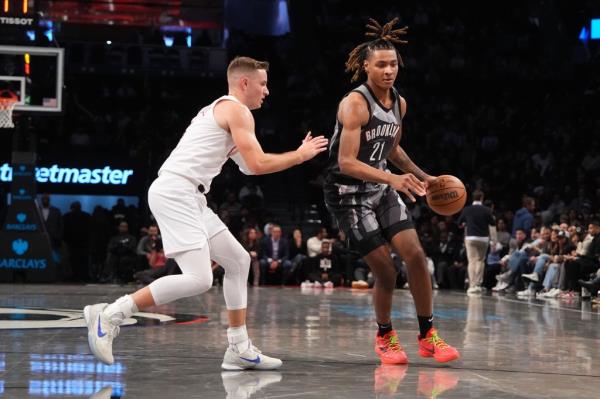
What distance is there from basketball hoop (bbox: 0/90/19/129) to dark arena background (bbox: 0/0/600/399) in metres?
0.05

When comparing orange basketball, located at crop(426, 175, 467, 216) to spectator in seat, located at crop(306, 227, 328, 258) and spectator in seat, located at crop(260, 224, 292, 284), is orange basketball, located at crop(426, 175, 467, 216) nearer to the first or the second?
spectator in seat, located at crop(260, 224, 292, 284)

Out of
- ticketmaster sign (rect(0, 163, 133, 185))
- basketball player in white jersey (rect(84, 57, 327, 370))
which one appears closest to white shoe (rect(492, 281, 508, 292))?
ticketmaster sign (rect(0, 163, 133, 185))

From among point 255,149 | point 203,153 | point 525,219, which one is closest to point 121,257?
point 525,219

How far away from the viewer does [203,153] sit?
223 inches

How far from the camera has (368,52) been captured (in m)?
6.36

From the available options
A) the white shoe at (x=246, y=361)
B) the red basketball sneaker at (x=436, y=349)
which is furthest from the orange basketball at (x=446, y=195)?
the white shoe at (x=246, y=361)

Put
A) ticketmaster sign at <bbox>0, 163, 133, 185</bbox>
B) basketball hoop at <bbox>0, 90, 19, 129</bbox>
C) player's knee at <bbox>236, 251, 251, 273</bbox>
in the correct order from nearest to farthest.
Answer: player's knee at <bbox>236, 251, 251, 273</bbox>, basketball hoop at <bbox>0, 90, 19, 129</bbox>, ticketmaster sign at <bbox>0, 163, 133, 185</bbox>

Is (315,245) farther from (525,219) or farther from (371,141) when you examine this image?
(371,141)

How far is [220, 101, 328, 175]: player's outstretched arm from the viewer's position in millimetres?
5422

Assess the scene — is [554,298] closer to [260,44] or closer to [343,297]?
[343,297]

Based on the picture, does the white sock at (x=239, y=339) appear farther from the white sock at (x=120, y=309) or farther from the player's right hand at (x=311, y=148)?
the player's right hand at (x=311, y=148)

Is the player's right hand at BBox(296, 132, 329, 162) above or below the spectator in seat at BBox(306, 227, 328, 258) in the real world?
above

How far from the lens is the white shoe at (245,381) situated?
4.77 m

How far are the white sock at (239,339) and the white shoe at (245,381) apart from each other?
17 cm
